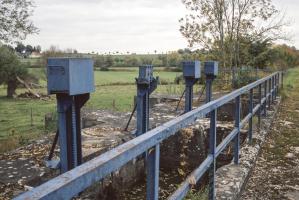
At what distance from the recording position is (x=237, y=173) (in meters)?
4.29

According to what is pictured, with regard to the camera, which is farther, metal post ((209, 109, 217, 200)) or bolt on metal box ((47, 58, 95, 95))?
metal post ((209, 109, 217, 200))

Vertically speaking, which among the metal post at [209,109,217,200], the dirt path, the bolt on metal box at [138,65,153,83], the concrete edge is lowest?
the dirt path

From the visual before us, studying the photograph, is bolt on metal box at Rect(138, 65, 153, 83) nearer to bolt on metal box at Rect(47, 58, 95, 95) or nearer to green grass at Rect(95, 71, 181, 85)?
bolt on metal box at Rect(47, 58, 95, 95)

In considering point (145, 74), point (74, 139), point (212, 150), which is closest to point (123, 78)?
point (145, 74)

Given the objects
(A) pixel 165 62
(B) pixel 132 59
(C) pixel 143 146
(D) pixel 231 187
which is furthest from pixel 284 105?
(B) pixel 132 59

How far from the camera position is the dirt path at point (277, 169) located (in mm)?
4156

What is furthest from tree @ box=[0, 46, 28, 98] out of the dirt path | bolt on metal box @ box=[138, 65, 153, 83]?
bolt on metal box @ box=[138, 65, 153, 83]

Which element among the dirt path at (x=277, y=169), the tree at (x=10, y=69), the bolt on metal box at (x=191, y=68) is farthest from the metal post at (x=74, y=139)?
the tree at (x=10, y=69)

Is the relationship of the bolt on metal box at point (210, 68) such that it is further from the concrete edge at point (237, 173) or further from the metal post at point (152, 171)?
the metal post at point (152, 171)

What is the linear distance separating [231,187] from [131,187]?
6.14 feet

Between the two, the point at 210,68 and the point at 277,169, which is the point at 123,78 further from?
the point at 277,169

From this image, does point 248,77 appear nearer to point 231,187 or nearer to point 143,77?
point 143,77

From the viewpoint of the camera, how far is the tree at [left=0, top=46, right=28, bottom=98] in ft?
79.4

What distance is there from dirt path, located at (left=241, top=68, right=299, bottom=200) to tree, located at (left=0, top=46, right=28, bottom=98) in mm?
20230
